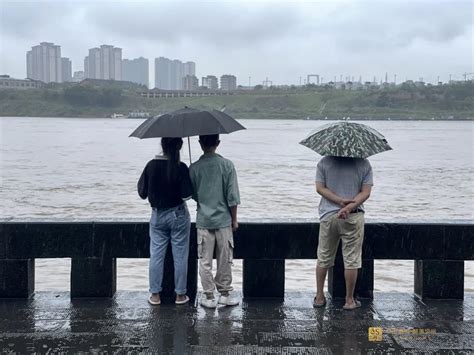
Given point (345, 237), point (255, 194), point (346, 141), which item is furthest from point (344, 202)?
point (255, 194)

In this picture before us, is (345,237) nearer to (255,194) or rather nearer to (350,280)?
(350,280)

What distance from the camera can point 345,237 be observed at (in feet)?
19.7

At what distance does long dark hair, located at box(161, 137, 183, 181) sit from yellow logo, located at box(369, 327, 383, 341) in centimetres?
204

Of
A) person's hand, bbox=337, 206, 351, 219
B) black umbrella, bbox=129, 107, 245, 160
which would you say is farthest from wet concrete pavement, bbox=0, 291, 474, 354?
black umbrella, bbox=129, 107, 245, 160

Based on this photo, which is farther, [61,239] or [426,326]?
[61,239]

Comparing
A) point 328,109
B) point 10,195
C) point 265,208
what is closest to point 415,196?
point 265,208

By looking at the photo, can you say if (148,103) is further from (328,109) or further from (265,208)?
(265,208)

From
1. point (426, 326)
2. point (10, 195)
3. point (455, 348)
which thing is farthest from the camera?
point (10, 195)

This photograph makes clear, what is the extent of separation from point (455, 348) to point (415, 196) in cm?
2393

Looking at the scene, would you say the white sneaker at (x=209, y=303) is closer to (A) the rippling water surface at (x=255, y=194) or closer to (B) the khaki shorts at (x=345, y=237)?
(B) the khaki shorts at (x=345, y=237)

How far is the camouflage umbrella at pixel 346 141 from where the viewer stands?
225 inches

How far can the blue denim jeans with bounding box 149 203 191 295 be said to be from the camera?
6.06 metres

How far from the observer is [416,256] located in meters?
6.46

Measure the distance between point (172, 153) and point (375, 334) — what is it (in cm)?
221
